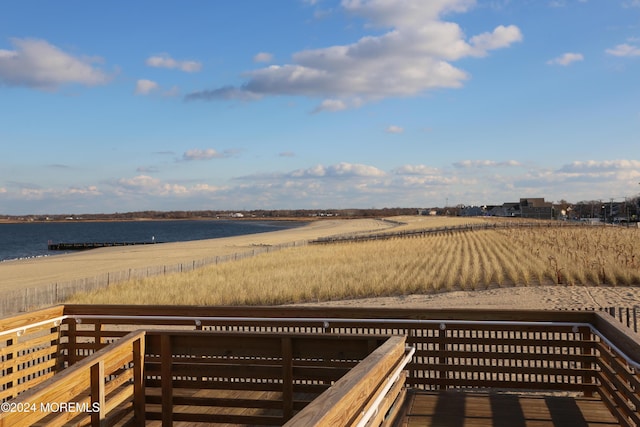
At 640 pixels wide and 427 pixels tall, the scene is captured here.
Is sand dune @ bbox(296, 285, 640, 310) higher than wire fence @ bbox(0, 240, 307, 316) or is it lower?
higher

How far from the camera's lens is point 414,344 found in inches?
275

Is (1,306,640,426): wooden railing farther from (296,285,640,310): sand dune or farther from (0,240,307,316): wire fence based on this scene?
(0,240,307,316): wire fence

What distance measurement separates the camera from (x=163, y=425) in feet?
18.0

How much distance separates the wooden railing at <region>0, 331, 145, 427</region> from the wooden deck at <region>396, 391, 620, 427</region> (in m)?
2.57

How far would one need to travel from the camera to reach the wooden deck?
5660 mm

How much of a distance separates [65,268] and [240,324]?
44.9 meters

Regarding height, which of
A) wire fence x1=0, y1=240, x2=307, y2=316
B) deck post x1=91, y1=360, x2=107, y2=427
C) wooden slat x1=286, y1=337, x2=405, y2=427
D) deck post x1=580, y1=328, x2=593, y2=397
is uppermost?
wooden slat x1=286, y1=337, x2=405, y2=427

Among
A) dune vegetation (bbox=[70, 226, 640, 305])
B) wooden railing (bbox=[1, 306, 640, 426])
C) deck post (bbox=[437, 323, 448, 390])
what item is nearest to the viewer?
wooden railing (bbox=[1, 306, 640, 426])

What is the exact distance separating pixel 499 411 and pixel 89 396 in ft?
13.3

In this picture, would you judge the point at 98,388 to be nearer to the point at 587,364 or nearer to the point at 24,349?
the point at 24,349

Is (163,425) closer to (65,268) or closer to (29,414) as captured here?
(29,414)

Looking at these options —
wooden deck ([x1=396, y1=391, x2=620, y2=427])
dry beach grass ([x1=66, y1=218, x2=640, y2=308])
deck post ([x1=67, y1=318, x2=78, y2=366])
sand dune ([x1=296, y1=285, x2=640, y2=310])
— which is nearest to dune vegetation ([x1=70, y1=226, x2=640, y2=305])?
dry beach grass ([x1=66, y1=218, x2=640, y2=308])

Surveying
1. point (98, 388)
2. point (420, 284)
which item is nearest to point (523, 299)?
point (420, 284)

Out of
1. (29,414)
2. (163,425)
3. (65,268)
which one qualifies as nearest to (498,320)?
(163,425)
